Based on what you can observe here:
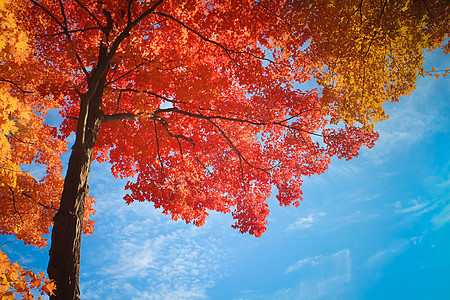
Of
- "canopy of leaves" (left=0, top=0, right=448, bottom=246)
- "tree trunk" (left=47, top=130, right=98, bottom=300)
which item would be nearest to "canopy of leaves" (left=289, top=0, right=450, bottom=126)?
"canopy of leaves" (left=0, top=0, right=448, bottom=246)

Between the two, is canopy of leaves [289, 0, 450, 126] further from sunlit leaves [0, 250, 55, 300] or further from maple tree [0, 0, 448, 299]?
sunlit leaves [0, 250, 55, 300]

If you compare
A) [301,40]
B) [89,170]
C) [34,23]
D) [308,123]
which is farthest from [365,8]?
[34,23]

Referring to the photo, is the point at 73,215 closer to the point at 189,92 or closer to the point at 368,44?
the point at 189,92

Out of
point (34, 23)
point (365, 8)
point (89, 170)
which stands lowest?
point (89, 170)

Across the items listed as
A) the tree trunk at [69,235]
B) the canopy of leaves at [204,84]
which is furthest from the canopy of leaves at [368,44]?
the tree trunk at [69,235]

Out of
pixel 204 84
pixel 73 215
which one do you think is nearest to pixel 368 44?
pixel 204 84

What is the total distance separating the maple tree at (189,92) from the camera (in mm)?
5926

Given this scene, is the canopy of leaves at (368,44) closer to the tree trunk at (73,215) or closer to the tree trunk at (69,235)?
the tree trunk at (73,215)

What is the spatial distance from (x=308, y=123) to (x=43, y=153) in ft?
34.3

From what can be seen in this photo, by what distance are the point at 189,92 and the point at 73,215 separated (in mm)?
4472

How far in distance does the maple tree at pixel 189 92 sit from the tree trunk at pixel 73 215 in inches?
1.0

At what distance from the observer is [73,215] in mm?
5262

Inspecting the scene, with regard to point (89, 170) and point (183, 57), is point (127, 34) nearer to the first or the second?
point (183, 57)

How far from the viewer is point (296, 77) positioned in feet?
29.4
